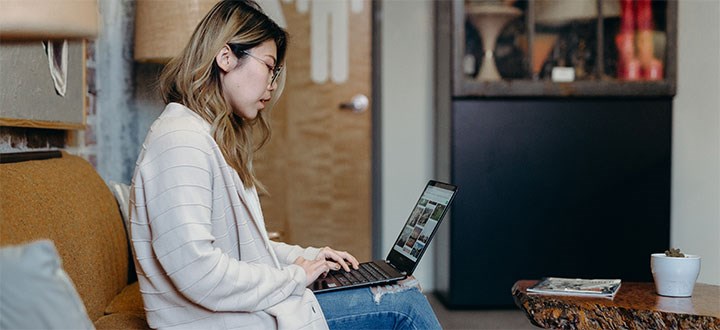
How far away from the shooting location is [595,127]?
359cm

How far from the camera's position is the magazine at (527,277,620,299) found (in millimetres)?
1984

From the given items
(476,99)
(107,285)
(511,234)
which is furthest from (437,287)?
(107,285)

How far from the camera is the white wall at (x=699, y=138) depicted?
150 inches

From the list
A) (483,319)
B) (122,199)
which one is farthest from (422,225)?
(483,319)

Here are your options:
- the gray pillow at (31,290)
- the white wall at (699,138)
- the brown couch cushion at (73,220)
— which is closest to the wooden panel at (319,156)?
the white wall at (699,138)

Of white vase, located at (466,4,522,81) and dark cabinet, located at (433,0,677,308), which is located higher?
white vase, located at (466,4,522,81)

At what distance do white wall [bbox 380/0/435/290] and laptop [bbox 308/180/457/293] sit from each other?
2.07 m

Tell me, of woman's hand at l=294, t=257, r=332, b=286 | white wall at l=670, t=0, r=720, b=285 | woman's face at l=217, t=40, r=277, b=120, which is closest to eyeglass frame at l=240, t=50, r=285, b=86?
woman's face at l=217, t=40, r=277, b=120

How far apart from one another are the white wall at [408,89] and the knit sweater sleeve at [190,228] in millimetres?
2562

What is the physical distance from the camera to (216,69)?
5.48 feet

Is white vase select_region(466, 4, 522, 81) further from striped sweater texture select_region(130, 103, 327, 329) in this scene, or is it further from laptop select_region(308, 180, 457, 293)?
striped sweater texture select_region(130, 103, 327, 329)

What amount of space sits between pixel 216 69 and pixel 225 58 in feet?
0.12

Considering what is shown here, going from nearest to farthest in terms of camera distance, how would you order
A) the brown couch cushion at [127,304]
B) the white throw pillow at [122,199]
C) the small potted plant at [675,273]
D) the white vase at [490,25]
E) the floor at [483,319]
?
the brown couch cushion at [127,304], the small potted plant at [675,273], the white throw pillow at [122,199], the floor at [483,319], the white vase at [490,25]

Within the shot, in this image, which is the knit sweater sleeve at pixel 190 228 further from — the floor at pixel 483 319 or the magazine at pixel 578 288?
the floor at pixel 483 319
